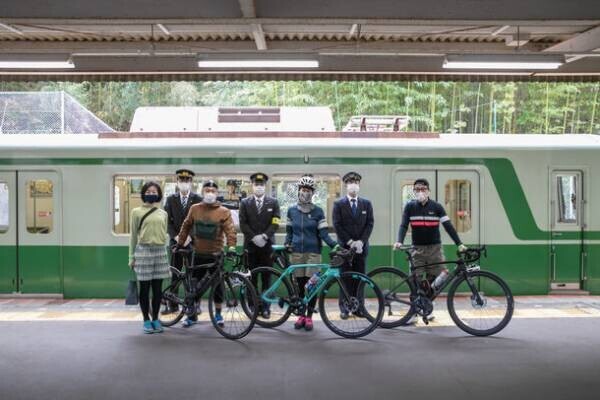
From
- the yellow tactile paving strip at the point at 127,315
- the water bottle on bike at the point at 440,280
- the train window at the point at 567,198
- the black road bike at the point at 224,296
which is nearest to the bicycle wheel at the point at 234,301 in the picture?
the black road bike at the point at 224,296

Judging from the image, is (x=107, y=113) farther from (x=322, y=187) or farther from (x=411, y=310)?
(x=411, y=310)

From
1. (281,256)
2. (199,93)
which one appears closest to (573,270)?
(281,256)

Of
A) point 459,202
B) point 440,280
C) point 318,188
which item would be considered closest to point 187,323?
point 318,188

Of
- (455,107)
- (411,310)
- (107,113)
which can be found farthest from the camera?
(107,113)

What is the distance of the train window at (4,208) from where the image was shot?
941cm

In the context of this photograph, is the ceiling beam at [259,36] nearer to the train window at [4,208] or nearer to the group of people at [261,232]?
the group of people at [261,232]

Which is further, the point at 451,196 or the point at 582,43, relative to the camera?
the point at 451,196

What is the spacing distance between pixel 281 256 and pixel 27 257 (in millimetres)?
4181

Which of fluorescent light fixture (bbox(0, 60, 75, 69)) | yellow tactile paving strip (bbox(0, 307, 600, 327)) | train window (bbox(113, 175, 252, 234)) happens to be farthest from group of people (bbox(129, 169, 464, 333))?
fluorescent light fixture (bbox(0, 60, 75, 69))

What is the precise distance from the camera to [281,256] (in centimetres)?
766

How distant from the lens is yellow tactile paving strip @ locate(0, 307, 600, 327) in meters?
7.86

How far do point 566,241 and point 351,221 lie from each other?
3868mm

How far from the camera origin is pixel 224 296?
7.17 meters

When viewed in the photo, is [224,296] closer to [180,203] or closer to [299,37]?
[180,203]
